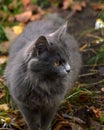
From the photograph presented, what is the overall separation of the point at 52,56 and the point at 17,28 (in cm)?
227

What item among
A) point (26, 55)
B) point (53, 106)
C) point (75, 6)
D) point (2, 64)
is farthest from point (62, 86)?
point (75, 6)

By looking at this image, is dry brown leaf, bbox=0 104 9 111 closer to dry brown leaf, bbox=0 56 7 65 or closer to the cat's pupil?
dry brown leaf, bbox=0 56 7 65

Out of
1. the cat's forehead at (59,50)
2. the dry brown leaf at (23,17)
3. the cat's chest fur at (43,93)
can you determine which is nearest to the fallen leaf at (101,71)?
the cat's chest fur at (43,93)

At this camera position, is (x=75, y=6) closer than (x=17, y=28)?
No

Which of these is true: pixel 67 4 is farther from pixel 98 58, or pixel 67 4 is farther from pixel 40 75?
pixel 40 75

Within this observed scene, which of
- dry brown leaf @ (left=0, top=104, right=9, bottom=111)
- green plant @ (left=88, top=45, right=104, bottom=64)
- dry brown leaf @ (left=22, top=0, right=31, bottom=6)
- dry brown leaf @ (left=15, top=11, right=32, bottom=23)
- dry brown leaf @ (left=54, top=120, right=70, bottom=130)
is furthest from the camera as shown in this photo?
dry brown leaf @ (left=22, top=0, right=31, bottom=6)

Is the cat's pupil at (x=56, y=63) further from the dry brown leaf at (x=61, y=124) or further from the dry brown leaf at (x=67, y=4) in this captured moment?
the dry brown leaf at (x=67, y=4)

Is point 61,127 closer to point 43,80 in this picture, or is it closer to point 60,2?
point 43,80

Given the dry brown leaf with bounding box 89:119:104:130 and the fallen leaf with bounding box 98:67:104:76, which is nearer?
the dry brown leaf with bounding box 89:119:104:130

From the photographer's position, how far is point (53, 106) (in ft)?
12.1

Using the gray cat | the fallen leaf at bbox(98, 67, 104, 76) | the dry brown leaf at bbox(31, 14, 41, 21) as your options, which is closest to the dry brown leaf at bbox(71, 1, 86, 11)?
the dry brown leaf at bbox(31, 14, 41, 21)

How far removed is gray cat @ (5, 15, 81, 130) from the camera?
3252 mm

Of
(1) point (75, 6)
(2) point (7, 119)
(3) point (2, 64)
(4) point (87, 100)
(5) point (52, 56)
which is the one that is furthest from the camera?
(1) point (75, 6)

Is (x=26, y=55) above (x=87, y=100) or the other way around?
above
